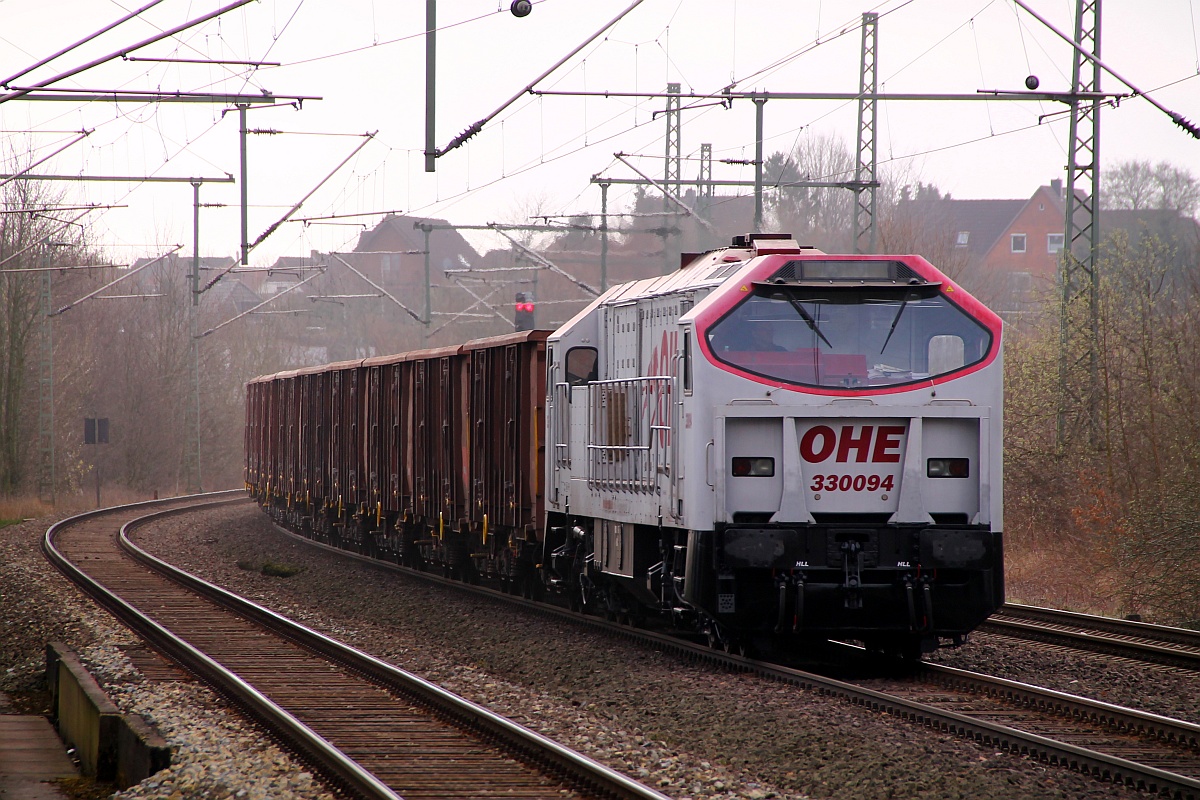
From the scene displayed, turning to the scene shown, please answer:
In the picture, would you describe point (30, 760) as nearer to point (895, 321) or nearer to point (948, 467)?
point (948, 467)

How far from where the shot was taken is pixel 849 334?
1075cm

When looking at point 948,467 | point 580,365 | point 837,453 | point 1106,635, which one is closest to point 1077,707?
point 948,467

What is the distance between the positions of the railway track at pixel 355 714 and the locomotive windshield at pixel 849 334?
364 centimetres

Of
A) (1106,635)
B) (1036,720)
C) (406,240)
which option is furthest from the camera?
(406,240)

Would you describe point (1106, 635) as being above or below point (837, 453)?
below

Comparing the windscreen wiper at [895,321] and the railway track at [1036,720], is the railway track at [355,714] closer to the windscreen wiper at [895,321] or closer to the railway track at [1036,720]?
the railway track at [1036,720]

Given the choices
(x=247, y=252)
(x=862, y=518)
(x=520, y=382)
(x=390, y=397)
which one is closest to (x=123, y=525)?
(x=247, y=252)

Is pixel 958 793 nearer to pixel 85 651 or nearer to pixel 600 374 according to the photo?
pixel 600 374

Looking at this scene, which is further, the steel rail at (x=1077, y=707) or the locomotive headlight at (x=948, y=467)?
the locomotive headlight at (x=948, y=467)

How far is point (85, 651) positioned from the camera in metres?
13.1

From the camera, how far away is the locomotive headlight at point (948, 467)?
1055 cm

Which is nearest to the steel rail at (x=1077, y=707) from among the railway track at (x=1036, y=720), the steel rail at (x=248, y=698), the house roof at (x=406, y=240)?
the railway track at (x=1036, y=720)

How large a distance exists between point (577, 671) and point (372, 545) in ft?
47.1

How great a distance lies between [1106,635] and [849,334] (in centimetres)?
451
